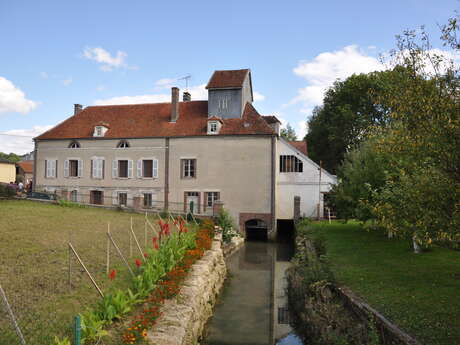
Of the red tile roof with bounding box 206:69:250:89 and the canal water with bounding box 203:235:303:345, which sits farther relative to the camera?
the red tile roof with bounding box 206:69:250:89

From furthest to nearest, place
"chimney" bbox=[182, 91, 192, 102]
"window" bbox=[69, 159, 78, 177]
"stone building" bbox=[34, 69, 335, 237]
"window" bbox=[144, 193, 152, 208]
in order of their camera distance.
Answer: "chimney" bbox=[182, 91, 192, 102] → "window" bbox=[69, 159, 78, 177] → "window" bbox=[144, 193, 152, 208] → "stone building" bbox=[34, 69, 335, 237]

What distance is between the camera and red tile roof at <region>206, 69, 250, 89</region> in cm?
2744

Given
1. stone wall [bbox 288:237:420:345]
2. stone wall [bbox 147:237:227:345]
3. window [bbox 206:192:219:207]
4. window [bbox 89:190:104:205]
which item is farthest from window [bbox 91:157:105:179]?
stone wall [bbox 288:237:420:345]

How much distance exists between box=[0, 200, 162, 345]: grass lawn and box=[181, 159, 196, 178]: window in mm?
11255

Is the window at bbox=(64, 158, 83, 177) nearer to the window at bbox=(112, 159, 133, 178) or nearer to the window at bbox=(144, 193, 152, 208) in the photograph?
the window at bbox=(112, 159, 133, 178)

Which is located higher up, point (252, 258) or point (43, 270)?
point (43, 270)

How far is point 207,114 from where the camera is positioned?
94.5 feet

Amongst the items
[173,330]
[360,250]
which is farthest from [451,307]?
[360,250]

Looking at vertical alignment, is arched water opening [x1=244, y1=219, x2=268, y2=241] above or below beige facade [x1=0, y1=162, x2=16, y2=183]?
below

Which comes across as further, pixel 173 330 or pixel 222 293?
pixel 222 293

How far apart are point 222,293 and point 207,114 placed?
17.0m

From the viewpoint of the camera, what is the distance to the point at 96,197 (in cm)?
2977

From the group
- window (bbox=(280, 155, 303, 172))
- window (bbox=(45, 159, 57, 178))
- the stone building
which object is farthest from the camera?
window (bbox=(45, 159, 57, 178))

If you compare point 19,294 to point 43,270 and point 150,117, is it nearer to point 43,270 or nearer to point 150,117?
point 43,270
